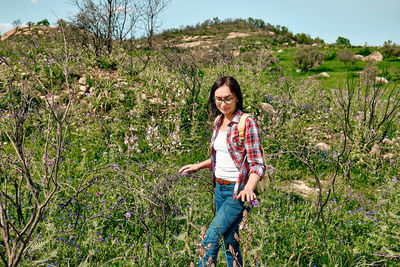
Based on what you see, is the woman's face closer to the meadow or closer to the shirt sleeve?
the shirt sleeve

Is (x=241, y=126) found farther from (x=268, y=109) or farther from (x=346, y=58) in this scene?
(x=268, y=109)

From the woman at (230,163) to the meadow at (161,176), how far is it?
0.84 ft

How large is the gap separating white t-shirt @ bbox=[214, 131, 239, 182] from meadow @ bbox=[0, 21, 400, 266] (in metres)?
0.38

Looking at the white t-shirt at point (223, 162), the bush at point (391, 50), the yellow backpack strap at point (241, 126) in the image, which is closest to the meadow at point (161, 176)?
the white t-shirt at point (223, 162)

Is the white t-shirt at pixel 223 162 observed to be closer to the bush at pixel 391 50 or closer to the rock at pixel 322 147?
the rock at pixel 322 147

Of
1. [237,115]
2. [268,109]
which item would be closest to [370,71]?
[268,109]

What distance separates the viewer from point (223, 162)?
247cm

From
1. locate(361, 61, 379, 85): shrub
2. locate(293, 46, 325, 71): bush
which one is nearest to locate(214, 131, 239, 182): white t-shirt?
locate(361, 61, 379, 85): shrub

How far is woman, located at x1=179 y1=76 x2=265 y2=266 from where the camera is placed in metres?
2.24

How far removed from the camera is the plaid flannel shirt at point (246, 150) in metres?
2.22

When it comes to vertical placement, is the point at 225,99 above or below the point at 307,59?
below

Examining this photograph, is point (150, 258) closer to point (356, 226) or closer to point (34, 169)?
point (34, 169)

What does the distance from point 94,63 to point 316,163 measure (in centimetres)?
689

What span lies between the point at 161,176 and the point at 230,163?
2.41 feet
